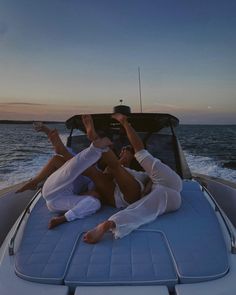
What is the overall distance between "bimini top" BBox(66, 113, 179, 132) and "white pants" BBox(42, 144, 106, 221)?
4.46ft

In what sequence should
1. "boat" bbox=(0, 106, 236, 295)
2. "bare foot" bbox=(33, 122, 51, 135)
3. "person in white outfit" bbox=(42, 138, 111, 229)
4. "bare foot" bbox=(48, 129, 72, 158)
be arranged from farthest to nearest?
"bare foot" bbox=(48, 129, 72, 158), "bare foot" bbox=(33, 122, 51, 135), "person in white outfit" bbox=(42, 138, 111, 229), "boat" bbox=(0, 106, 236, 295)

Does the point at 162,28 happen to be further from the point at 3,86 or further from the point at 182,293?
the point at 182,293

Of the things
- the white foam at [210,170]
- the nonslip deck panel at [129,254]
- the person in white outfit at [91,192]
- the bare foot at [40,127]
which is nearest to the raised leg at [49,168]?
the bare foot at [40,127]

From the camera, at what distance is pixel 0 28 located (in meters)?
6.58

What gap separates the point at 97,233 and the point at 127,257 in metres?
0.27

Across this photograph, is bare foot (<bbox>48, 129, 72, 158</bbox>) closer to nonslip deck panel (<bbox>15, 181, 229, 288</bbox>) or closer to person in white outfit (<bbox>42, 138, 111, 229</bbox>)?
person in white outfit (<bbox>42, 138, 111, 229</bbox>)

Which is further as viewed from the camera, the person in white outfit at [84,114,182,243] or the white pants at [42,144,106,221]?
the white pants at [42,144,106,221]

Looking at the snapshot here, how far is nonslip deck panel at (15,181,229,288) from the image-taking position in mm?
1807

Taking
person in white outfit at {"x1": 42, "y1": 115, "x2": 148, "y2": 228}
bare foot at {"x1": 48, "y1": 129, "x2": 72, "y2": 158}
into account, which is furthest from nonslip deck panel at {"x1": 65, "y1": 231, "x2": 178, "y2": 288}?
bare foot at {"x1": 48, "y1": 129, "x2": 72, "y2": 158}

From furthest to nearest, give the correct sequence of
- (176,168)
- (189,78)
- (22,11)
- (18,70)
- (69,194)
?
(189,78) < (18,70) < (22,11) < (176,168) < (69,194)

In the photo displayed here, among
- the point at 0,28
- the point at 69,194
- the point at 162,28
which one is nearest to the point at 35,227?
the point at 69,194

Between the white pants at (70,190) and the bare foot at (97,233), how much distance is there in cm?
33

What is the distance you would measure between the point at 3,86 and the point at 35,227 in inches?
257

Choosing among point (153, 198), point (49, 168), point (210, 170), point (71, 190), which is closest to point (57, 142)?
point (49, 168)
